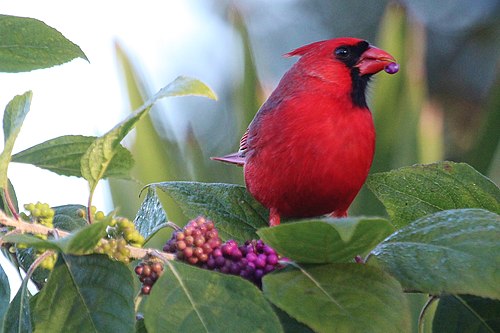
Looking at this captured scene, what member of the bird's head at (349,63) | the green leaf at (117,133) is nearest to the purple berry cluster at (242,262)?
the green leaf at (117,133)

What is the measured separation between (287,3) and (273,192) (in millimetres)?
6141

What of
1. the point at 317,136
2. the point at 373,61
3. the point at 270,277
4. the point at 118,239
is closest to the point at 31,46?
the point at 118,239

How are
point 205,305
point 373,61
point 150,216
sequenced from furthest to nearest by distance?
point 373,61 < point 150,216 < point 205,305

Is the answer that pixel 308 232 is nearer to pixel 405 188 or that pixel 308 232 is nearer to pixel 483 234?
pixel 483 234

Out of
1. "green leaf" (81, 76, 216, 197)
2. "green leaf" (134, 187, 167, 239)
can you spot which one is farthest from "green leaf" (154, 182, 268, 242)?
"green leaf" (81, 76, 216, 197)

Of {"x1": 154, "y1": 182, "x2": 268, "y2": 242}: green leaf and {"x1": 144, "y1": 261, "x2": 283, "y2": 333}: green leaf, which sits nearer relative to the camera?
{"x1": 144, "y1": 261, "x2": 283, "y2": 333}: green leaf

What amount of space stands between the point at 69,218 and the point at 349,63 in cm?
75

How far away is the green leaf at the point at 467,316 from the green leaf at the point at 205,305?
23 centimetres

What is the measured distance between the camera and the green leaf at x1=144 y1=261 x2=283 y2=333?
555 mm

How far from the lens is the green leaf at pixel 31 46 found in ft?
2.30

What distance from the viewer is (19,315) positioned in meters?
0.61

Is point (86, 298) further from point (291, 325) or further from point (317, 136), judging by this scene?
point (317, 136)

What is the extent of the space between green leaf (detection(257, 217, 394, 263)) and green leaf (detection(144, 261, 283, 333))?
1.6 inches

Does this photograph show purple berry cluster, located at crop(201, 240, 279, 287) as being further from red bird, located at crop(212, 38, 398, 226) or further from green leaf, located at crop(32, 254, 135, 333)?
red bird, located at crop(212, 38, 398, 226)
